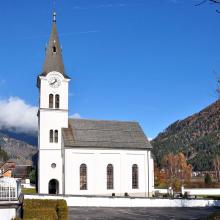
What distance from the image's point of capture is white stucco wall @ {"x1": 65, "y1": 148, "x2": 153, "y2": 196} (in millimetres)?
52781

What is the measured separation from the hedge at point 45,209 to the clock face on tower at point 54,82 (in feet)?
101

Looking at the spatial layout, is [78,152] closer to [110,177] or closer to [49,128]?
[49,128]

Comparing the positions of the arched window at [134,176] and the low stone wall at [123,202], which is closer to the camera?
the low stone wall at [123,202]

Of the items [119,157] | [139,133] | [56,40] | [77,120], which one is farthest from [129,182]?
[56,40]

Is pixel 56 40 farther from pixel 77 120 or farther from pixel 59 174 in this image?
pixel 59 174

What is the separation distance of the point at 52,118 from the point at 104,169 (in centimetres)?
990

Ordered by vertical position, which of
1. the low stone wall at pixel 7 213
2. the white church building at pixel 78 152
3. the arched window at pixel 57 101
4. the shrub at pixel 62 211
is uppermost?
the arched window at pixel 57 101

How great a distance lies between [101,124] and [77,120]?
3661 millimetres

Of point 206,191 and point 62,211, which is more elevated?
point 62,211

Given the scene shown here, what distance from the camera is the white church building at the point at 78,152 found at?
5319 centimetres

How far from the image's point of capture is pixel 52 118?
5525 centimetres

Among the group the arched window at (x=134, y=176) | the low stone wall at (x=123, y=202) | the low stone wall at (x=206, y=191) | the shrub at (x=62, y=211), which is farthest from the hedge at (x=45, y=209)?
the low stone wall at (x=206, y=191)

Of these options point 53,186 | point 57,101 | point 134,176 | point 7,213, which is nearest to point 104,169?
point 134,176

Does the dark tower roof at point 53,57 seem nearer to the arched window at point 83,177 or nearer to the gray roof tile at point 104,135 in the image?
the gray roof tile at point 104,135
